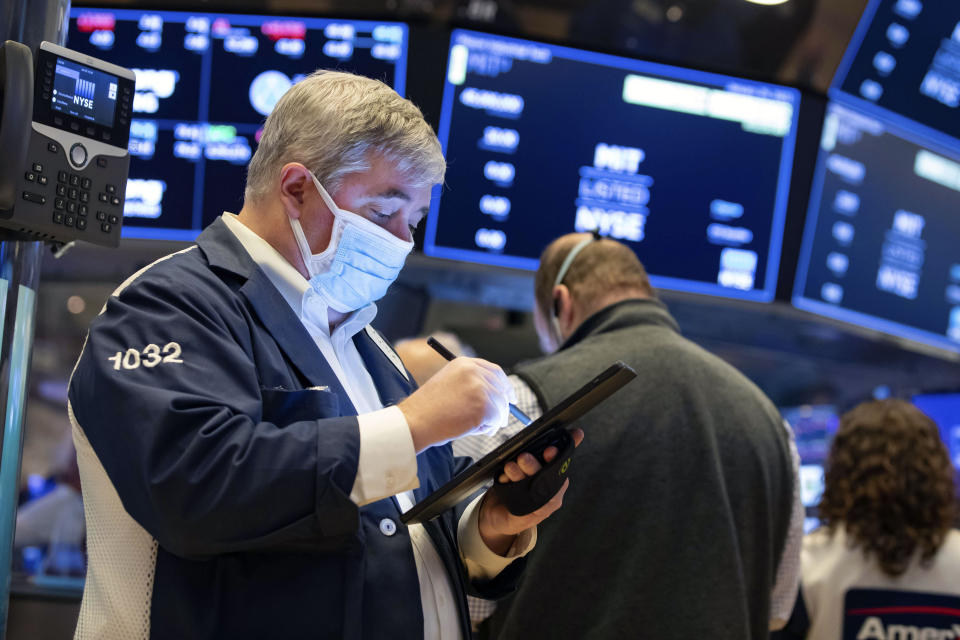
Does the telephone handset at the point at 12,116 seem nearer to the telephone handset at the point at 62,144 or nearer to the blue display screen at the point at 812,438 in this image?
the telephone handset at the point at 62,144

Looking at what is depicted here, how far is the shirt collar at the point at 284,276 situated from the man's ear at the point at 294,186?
0.22ft

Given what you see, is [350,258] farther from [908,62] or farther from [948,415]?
[948,415]

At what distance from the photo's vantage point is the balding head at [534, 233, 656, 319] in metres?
2.45

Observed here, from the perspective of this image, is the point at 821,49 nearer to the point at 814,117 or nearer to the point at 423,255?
the point at 814,117

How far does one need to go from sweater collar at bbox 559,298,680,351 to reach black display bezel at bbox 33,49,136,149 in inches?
46.4

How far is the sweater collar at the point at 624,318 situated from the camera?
7.75 ft

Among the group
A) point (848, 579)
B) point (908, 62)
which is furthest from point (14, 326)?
point (908, 62)

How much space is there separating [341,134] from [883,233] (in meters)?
2.73

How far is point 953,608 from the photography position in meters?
2.55

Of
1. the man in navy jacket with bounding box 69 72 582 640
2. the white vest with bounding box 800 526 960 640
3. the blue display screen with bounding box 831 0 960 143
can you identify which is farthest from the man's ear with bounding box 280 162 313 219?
the blue display screen with bounding box 831 0 960 143

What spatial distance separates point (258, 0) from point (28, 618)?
1899 millimetres

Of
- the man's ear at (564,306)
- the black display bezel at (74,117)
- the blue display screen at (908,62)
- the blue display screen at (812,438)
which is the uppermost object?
the blue display screen at (908,62)

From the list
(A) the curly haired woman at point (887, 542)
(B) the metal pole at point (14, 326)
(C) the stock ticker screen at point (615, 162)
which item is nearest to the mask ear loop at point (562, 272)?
(C) the stock ticker screen at point (615, 162)

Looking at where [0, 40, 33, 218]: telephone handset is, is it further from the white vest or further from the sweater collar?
the white vest
